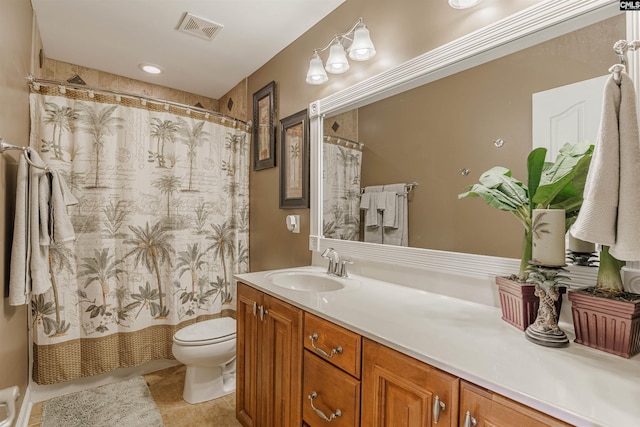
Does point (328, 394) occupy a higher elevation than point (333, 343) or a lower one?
lower

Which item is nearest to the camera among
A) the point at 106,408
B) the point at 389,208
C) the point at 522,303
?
the point at 522,303

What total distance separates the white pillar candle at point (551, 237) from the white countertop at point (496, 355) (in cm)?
23

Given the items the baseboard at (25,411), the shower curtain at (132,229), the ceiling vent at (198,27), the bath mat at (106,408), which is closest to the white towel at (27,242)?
the shower curtain at (132,229)

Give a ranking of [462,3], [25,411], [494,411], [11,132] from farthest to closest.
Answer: [25,411] → [11,132] → [462,3] → [494,411]

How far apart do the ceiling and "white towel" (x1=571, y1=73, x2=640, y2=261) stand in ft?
5.25

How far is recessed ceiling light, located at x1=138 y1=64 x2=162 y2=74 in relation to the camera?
268 cm

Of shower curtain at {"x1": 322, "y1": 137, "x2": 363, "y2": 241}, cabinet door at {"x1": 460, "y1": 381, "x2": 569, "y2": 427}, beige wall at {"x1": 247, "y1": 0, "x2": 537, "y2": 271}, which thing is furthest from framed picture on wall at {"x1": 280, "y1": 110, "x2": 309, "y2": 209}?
cabinet door at {"x1": 460, "y1": 381, "x2": 569, "y2": 427}

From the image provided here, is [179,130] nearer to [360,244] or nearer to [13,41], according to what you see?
[13,41]

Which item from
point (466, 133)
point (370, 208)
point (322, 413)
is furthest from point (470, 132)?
point (322, 413)

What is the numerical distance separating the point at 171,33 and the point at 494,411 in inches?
105

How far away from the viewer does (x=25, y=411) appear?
1.85 m

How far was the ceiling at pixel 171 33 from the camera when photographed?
192cm

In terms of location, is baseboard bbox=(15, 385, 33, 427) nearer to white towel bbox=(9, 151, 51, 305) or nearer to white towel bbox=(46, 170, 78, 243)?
white towel bbox=(9, 151, 51, 305)

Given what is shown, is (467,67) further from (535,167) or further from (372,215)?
(372,215)
